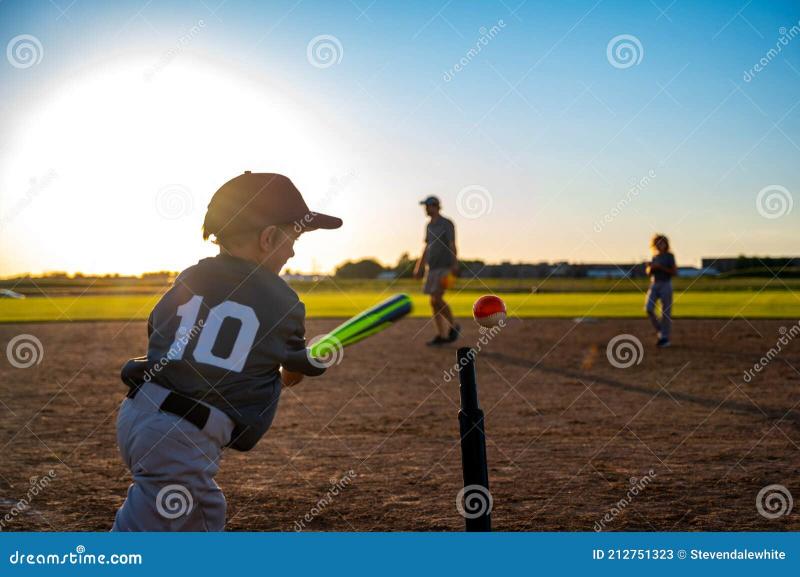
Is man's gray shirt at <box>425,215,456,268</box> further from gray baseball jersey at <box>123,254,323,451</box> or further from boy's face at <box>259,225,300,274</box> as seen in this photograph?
gray baseball jersey at <box>123,254,323,451</box>

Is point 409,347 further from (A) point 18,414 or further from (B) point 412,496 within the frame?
→ (B) point 412,496

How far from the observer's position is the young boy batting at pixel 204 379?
8.89ft

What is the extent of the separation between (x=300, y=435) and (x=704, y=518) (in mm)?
3498

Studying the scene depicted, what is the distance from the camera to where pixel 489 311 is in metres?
3.23

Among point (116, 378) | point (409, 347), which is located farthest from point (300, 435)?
point (409, 347)

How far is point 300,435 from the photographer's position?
22.6 ft

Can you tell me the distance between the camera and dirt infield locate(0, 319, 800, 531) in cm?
449

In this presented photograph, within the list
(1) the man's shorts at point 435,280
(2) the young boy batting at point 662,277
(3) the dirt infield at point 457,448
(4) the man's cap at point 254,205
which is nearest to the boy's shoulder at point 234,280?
(4) the man's cap at point 254,205

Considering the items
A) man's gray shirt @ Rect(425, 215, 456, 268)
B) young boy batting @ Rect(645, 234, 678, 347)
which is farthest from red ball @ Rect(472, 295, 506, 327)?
young boy batting @ Rect(645, 234, 678, 347)

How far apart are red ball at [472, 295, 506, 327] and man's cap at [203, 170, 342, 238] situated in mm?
739

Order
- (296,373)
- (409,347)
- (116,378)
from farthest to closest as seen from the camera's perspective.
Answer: (409,347), (116,378), (296,373)

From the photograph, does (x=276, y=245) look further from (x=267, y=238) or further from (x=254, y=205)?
(x=254, y=205)

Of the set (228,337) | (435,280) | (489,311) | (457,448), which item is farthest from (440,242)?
(228,337)

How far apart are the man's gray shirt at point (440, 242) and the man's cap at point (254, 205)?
1007 centimetres
